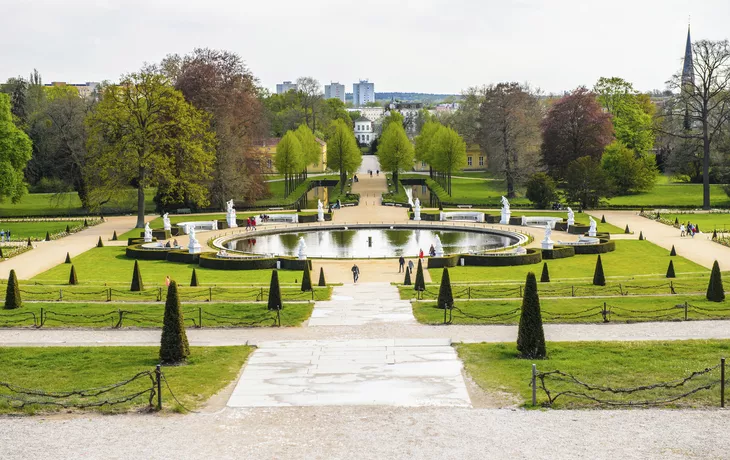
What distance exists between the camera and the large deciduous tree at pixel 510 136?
8688 cm

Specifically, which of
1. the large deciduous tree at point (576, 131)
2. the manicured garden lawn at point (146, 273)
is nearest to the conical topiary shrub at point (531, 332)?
the manicured garden lawn at point (146, 273)

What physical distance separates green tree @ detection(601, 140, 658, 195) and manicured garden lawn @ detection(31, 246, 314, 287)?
52.8 m

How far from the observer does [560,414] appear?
1911 centimetres

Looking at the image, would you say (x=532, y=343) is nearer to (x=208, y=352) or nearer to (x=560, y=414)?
(x=560, y=414)

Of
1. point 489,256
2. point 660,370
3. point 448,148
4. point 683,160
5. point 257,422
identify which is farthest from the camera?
point 448,148

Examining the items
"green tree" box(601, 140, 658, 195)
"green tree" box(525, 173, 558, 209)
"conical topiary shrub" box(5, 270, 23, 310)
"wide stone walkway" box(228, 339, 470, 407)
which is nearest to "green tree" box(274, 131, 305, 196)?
"green tree" box(525, 173, 558, 209)

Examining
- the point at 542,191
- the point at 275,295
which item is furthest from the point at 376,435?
the point at 542,191

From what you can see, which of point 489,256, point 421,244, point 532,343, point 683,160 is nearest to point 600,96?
point 683,160

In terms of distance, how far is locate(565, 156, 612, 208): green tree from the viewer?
75.1m

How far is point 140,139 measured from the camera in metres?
67.2

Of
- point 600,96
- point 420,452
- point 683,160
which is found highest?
point 600,96

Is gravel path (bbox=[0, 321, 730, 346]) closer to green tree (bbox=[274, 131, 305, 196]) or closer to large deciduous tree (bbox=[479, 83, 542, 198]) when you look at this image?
large deciduous tree (bbox=[479, 83, 542, 198])

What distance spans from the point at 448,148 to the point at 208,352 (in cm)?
7455

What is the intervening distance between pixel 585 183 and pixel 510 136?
44.8ft
